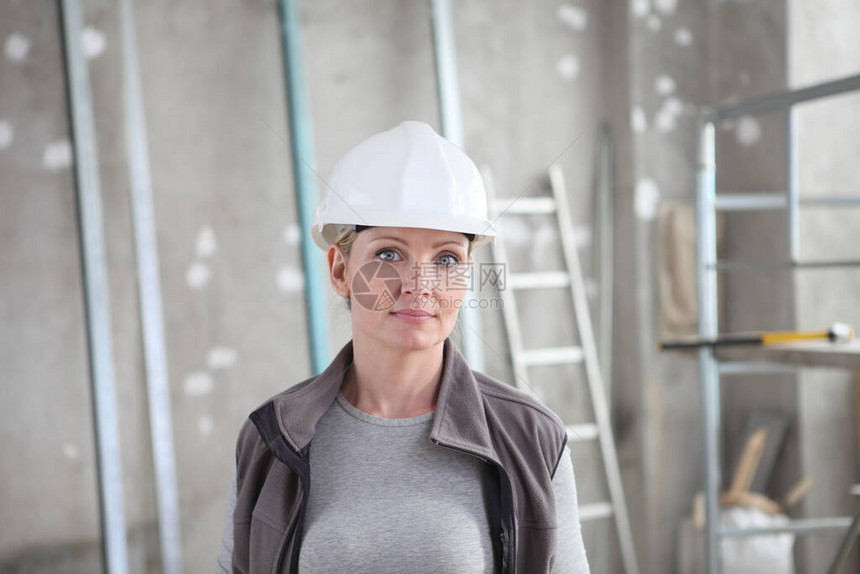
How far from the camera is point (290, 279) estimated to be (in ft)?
10.9

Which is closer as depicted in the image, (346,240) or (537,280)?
(346,240)

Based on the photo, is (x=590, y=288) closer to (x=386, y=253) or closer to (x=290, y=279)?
(x=290, y=279)

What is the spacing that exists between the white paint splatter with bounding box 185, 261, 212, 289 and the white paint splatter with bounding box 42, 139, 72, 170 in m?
0.61

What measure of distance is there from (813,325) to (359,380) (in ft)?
9.00

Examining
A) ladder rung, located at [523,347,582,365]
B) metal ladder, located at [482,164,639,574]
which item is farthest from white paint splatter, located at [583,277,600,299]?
ladder rung, located at [523,347,582,365]

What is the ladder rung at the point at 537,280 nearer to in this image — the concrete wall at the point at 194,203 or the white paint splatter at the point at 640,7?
the concrete wall at the point at 194,203

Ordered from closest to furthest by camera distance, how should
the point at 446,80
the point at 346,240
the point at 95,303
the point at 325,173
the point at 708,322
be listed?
the point at 346,240
the point at 708,322
the point at 95,303
the point at 446,80
the point at 325,173

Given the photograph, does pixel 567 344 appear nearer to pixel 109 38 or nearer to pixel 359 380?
pixel 109 38

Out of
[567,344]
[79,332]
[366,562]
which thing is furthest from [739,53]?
[366,562]

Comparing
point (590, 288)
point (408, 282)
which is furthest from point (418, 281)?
point (590, 288)

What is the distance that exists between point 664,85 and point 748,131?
436mm

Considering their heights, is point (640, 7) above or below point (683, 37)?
above

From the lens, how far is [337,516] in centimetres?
108

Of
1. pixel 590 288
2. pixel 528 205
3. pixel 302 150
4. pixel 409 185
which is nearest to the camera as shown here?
pixel 409 185
